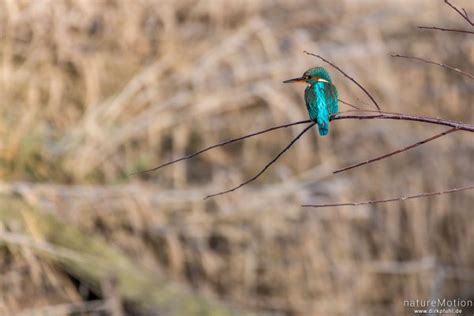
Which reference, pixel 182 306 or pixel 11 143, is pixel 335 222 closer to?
pixel 182 306

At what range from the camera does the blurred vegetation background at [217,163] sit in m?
4.14

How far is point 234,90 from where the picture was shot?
4684mm

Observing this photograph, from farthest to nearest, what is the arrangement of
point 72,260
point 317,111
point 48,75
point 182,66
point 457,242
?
point 457,242, point 182,66, point 48,75, point 72,260, point 317,111

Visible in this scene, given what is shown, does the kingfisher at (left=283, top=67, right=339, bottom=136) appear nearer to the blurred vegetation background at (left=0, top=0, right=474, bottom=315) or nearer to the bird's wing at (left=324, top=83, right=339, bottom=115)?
the bird's wing at (left=324, top=83, right=339, bottom=115)

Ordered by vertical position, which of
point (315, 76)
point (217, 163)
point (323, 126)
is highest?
point (217, 163)

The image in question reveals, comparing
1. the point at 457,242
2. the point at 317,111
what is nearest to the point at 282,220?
the point at 457,242

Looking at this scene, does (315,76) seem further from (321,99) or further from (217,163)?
(217,163)

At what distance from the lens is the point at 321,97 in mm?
1807

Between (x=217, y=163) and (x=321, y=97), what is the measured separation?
119 inches

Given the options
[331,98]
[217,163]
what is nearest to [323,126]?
[331,98]

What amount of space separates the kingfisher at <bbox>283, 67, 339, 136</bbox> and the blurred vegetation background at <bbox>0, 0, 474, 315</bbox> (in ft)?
7.65

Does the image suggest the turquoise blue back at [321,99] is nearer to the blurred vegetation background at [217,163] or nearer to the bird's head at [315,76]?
the bird's head at [315,76]

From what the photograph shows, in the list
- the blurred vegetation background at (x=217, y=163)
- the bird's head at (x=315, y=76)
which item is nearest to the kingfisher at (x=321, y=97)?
the bird's head at (x=315, y=76)

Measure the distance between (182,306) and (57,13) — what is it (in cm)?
143
